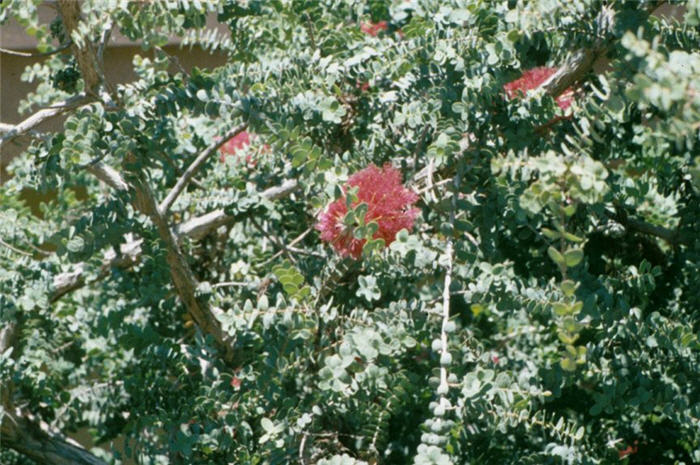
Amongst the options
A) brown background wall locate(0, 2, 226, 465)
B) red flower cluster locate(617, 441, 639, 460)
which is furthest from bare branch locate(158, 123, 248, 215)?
brown background wall locate(0, 2, 226, 465)

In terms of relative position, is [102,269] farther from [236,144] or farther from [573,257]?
[573,257]

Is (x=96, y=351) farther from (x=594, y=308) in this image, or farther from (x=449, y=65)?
(x=594, y=308)

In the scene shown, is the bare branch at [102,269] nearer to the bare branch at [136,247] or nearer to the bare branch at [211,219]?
the bare branch at [136,247]

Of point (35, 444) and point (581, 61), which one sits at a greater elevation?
point (581, 61)

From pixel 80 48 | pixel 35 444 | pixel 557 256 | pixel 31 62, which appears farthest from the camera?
pixel 31 62

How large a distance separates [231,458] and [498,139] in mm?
760

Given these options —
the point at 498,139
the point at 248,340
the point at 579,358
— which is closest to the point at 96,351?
the point at 248,340

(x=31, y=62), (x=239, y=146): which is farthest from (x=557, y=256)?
(x=31, y=62)

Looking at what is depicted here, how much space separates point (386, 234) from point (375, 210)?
0.05 meters

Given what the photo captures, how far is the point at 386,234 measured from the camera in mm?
1539

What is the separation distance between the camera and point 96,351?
8.05 ft

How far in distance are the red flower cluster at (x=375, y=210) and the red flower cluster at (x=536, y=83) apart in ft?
1.30

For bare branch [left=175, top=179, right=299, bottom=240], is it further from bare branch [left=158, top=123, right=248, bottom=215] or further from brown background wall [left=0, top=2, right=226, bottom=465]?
brown background wall [left=0, top=2, right=226, bottom=465]

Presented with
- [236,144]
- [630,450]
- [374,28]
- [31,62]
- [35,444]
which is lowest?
[35,444]
